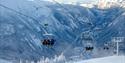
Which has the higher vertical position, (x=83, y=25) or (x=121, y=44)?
(x=121, y=44)

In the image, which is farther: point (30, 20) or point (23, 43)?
point (30, 20)

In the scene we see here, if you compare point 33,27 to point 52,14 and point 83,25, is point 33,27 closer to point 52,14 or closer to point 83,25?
point 52,14

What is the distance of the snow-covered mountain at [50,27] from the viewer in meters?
88.3

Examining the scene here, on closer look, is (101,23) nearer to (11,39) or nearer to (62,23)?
(62,23)

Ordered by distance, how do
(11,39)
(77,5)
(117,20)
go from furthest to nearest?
1. (77,5)
2. (117,20)
3. (11,39)

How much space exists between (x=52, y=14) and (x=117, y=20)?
20.1m

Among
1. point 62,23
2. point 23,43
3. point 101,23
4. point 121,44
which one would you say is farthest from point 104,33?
point 121,44

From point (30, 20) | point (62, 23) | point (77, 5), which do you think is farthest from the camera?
point (77, 5)

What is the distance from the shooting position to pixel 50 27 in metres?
99.8

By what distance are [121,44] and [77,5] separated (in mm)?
52123

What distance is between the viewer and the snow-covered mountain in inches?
3477

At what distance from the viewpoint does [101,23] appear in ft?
344

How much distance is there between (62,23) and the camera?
107625mm

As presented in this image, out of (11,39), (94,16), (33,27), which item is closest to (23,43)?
(11,39)
